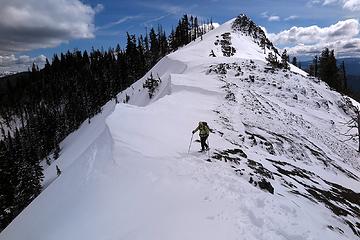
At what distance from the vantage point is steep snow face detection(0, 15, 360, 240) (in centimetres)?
1023

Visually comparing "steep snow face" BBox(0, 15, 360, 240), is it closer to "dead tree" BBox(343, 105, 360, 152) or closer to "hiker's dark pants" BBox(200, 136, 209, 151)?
"hiker's dark pants" BBox(200, 136, 209, 151)

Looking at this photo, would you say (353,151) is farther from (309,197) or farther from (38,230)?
(38,230)

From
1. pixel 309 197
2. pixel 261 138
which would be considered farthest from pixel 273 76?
pixel 309 197

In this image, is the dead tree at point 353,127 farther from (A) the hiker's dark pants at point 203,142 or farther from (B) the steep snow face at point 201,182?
(A) the hiker's dark pants at point 203,142

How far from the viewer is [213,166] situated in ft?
49.5

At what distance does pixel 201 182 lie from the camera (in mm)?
12938

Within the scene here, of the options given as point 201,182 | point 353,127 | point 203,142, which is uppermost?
point 203,142

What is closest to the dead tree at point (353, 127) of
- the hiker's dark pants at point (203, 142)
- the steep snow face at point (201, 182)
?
the steep snow face at point (201, 182)

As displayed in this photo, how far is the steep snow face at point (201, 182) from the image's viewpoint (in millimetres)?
10234

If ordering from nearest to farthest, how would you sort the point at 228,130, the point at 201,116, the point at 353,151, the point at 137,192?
the point at 137,192
the point at 228,130
the point at 201,116
the point at 353,151

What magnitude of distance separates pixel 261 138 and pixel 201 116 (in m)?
5.07

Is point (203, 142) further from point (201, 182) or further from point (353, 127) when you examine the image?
point (353, 127)

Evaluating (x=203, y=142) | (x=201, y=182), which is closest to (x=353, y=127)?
(x=203, y=142)

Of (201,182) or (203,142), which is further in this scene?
(203,142)
